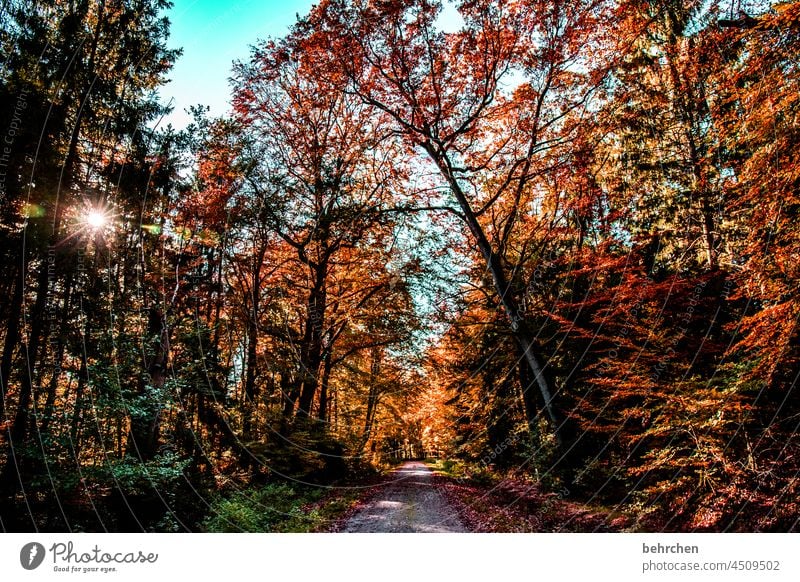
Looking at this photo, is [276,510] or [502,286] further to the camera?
[502,286]

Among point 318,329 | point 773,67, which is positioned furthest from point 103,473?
point 773,67

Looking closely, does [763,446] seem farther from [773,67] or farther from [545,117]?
[545,117]

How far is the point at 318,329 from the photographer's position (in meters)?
5.08

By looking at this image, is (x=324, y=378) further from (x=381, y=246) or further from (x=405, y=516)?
(x=405, y=516)

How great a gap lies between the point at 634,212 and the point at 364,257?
17.2 feet

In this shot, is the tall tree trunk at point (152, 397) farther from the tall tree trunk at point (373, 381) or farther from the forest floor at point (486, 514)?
the tall tree trunk at point (373, 381)

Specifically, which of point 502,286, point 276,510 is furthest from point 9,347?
point 502,286
